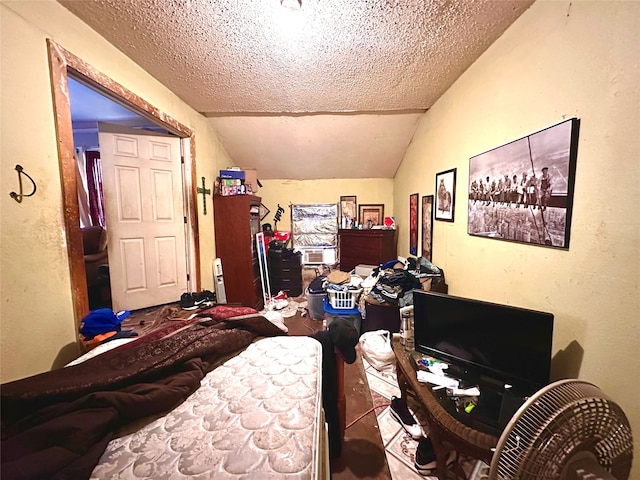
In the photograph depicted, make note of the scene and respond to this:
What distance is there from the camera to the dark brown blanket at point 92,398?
59 cm

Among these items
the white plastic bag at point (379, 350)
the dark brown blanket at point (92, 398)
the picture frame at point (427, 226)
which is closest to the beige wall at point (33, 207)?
the dark brown blanket at point (92, 398)

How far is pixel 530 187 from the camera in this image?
1257 millimetres

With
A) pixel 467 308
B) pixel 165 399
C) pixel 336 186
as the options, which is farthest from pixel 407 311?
pixel 336 186

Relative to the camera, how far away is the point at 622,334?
0.88m

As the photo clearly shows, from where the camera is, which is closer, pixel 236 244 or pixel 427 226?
pixel 427 226

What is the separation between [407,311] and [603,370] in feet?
2.82

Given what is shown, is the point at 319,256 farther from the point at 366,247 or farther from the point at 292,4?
the point at 292,4

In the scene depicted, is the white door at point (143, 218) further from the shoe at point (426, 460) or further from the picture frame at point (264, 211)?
the shoe at point (426, 460)

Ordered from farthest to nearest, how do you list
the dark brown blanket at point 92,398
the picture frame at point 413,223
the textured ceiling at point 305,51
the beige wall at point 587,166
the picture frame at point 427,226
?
the picture frame at point 413,223 < the picture frame at point 427,226 < the textured ceiling at point 305,51 < the beige wall at point 587,166 < the dark brown blanket at point 92,398

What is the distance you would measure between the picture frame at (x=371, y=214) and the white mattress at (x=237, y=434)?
3.48 meters

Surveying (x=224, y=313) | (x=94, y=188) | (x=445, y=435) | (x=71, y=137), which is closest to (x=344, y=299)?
(x=224, y=313)

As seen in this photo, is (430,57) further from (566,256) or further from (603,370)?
(603,370)

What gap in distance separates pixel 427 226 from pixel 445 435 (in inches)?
78.2

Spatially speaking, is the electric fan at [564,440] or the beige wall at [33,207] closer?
the electric fan at [564,440]
